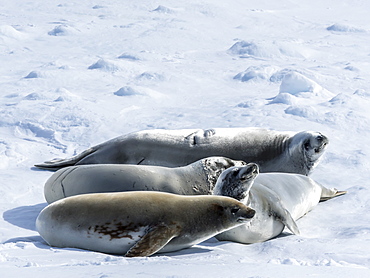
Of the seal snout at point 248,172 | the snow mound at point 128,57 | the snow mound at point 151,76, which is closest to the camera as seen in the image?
the seal snout at point 248,172

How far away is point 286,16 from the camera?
17.6 meters

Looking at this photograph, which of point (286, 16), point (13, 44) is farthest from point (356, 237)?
point (286, 16)

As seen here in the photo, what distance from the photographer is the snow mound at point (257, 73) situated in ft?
33.7

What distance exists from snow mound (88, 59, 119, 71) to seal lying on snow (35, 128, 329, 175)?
5451mm

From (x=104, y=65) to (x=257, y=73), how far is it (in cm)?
258

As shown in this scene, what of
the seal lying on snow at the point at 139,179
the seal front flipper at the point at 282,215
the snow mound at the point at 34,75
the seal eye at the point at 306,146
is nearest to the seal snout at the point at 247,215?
the seal front flipper at the point at 282,215

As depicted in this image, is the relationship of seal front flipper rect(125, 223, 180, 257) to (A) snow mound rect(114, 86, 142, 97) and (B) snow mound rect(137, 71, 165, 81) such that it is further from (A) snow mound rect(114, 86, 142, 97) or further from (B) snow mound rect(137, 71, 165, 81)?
(B) snow mound rect(137, 71, 165, 81)

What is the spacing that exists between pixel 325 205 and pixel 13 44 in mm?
9941

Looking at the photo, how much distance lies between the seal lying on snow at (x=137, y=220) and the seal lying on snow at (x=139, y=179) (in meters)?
0.46

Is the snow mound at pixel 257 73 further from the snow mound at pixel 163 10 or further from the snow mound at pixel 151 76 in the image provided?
the snow mound at pixel 163 10

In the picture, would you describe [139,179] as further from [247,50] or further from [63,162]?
[247,50]

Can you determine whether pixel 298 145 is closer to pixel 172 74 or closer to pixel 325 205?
pixel 325 205

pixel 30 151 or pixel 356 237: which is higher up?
pixel 356 237

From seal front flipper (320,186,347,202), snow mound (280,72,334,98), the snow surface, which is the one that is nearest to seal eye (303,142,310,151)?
the snow surface
